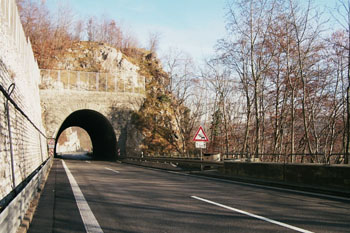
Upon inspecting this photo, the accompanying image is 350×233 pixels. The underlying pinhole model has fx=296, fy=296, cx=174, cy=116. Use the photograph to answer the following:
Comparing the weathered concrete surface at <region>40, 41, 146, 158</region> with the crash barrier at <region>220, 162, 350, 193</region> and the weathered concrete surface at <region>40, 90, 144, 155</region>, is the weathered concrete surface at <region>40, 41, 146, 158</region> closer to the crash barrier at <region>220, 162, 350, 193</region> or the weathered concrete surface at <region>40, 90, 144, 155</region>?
the weathered concrete surface at <region>40, 90, 144, 155</region>

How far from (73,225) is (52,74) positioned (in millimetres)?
33055

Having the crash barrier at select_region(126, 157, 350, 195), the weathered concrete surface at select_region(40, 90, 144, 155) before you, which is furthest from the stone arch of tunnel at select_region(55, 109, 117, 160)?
the crash barrier at select_region(126, 157, 350, 195)

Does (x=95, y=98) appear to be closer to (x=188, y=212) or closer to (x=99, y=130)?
(x=99, y=130)

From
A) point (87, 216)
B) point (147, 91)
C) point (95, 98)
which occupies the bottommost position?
point (87, 216)

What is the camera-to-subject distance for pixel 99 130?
43.2 m

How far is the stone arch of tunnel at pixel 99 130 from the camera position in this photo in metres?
37.5

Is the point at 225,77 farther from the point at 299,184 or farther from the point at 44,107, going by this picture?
the point at 299,184

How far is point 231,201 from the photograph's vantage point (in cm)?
744

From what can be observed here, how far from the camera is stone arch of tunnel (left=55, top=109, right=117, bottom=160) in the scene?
37531 millimetres

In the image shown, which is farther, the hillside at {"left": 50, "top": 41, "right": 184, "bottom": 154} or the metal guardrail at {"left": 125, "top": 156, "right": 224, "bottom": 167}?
the hillside at {"left": 50, "top": 41, "right": 184, "bottom": 154}

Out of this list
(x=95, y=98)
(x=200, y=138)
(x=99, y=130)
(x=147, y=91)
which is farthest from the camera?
(x=147, y=91)

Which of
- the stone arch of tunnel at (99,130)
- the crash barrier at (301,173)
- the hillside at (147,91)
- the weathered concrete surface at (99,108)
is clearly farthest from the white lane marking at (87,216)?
the hillside at (147,91)

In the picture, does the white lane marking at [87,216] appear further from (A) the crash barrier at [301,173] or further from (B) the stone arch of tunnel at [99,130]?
(B) the stone arch of tunnel at [99,130]

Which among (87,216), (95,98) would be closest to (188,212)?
(87,216)
